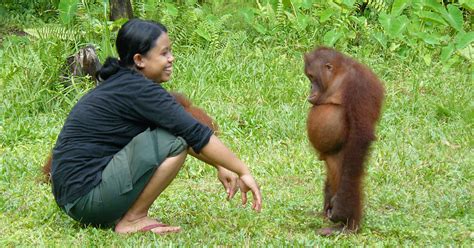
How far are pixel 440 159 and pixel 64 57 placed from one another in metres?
3.35

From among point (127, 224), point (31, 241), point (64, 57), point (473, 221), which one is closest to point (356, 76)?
point (473, 221)

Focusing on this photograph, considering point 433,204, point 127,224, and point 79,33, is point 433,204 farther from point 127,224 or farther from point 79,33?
point 79,33

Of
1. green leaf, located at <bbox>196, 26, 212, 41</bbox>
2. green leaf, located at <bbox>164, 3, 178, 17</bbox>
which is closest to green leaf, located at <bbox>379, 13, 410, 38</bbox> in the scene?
green leaf, located at <bbox>196, 26, 212, 41</bbox>

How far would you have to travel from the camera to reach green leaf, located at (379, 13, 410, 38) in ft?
27.0

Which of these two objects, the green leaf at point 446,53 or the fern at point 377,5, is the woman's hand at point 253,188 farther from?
the fern at point 377,5

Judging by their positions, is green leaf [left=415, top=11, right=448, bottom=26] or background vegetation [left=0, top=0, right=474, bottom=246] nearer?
background vegetation [left=0, top=0, right=474, bottom=246]

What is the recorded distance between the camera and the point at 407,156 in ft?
19.1

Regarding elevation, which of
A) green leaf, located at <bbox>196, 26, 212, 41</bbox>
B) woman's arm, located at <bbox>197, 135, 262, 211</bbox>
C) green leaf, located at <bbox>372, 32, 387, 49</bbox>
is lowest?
green leaf, located at <bbox>196, 26, 212, 41</bbox>

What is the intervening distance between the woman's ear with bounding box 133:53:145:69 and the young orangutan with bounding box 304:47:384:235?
0.83 metres

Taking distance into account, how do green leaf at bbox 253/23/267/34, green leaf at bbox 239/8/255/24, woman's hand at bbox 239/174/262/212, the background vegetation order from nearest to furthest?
woman's hand at bbox 239/174/262/212 → the background vegetation → green leaf at bbox 253/23/267/34 → green leaf at bbox 239/8/255/24

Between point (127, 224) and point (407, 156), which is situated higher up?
point (127, 224)

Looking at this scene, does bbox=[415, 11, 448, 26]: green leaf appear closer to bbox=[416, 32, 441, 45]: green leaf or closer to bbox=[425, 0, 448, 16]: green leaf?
bbox=[425, 0, 448, 16]: green leaf

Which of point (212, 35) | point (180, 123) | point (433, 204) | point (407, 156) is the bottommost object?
point (212, 35)

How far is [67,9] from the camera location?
834cm
